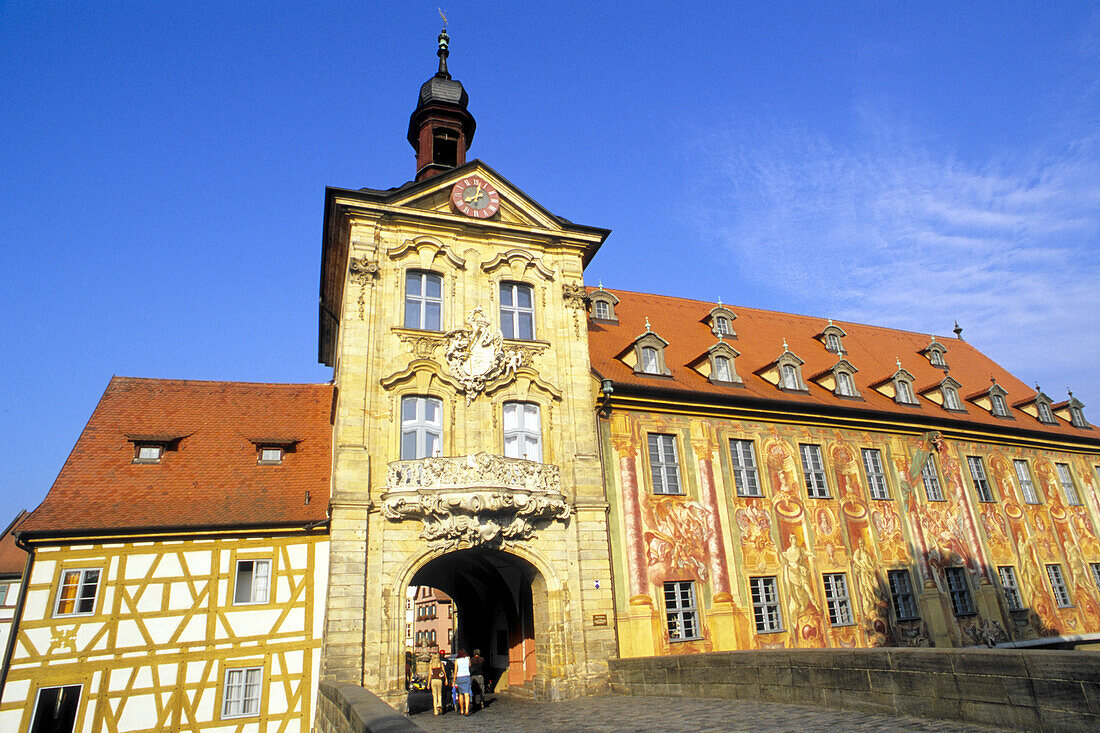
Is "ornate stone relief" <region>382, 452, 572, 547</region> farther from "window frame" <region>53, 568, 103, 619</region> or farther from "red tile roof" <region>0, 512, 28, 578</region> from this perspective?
"red tile roof" <region>0, 512, 28, 578</region>

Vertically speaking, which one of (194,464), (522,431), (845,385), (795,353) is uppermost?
(795,353)

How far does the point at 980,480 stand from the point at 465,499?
1905cm

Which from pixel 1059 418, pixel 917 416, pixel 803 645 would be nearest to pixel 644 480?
pixel 803 645

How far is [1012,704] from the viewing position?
8.19 metres

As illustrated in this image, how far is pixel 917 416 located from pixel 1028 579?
6.47m

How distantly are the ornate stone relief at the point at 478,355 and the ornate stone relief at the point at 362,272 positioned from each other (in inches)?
94.3

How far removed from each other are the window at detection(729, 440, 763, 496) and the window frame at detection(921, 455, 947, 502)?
21.9 ft

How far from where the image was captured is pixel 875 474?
22.9m

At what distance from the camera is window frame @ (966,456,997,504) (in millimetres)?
24672

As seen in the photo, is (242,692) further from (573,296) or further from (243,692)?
(573,296)

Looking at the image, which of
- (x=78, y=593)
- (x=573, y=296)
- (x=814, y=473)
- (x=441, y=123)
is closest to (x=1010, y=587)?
(x=814, y=473)

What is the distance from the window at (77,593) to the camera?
1560 cm

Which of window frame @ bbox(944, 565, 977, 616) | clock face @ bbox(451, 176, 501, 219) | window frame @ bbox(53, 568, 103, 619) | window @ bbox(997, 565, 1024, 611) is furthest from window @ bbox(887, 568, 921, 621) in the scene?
window frame @ bbox(53, 568, 103, 619)

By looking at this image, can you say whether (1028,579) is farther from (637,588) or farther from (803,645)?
(637,588)
